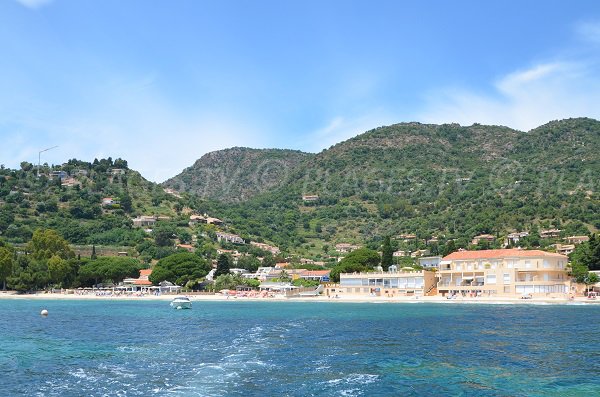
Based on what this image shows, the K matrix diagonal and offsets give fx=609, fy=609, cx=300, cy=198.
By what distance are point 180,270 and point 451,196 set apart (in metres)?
84.7

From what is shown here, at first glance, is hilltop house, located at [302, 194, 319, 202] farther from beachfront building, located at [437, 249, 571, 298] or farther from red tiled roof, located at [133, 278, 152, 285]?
beachfront building, located at [437, 249, 571, 298]

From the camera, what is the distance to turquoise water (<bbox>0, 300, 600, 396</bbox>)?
2250 centimetres

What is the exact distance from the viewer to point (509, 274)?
76.6m

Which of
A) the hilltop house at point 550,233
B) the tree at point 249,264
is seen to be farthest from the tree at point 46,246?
the hilltop house at point 550,233

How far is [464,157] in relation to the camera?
19675cm

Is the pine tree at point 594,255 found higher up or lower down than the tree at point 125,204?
lower down

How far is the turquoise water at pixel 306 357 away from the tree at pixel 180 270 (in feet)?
160

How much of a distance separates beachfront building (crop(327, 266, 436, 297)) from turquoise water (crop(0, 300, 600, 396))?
114ft

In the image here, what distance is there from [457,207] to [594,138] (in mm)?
56664

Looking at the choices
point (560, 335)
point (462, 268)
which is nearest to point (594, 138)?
point (462, 268)

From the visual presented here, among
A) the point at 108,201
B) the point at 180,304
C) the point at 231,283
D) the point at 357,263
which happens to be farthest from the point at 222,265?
the point at 108,201

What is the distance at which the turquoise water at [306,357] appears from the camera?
2250cm

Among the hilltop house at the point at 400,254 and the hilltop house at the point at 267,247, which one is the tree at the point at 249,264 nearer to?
the hilltop house at the point at 267,247

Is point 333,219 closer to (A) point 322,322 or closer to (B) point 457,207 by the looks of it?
(B) point 457,207
